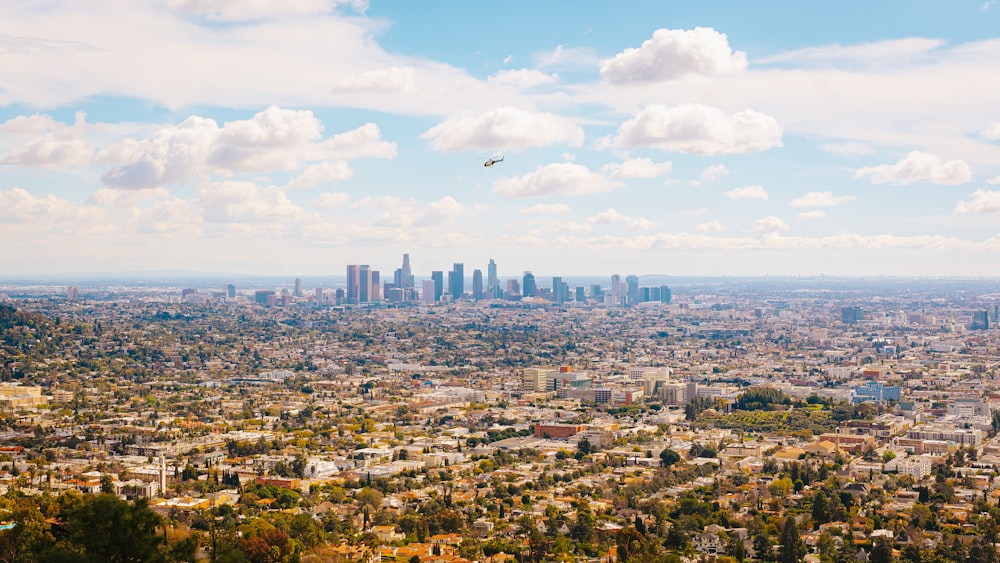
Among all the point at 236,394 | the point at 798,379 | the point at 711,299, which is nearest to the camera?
the point at 236,394

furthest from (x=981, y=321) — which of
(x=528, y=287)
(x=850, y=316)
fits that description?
(x=528, y=287)

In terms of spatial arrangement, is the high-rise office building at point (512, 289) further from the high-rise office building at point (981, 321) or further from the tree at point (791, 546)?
the tree at point (791, 546)

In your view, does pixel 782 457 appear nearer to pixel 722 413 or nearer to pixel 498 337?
pixel 722 413

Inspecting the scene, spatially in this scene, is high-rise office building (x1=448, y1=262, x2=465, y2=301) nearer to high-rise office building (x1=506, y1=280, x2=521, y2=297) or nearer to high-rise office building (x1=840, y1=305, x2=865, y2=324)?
high-rise office building (x1=506, y1=280, x2=521, y2=297)

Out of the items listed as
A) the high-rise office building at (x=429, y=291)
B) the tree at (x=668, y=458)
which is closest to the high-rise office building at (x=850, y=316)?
the high-rise office building at (x=429, y=291)

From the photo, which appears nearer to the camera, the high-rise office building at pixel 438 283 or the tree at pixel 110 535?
the tree at pixel 110 535

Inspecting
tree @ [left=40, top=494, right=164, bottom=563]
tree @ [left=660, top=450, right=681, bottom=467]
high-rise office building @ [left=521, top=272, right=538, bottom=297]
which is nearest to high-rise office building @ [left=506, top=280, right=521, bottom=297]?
high-rise office building @ [left=521, top=272, right=538, bottom=297]

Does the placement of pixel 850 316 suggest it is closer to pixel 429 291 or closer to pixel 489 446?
pixel 429 291

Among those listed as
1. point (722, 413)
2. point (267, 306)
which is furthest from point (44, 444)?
point (267, 306)
